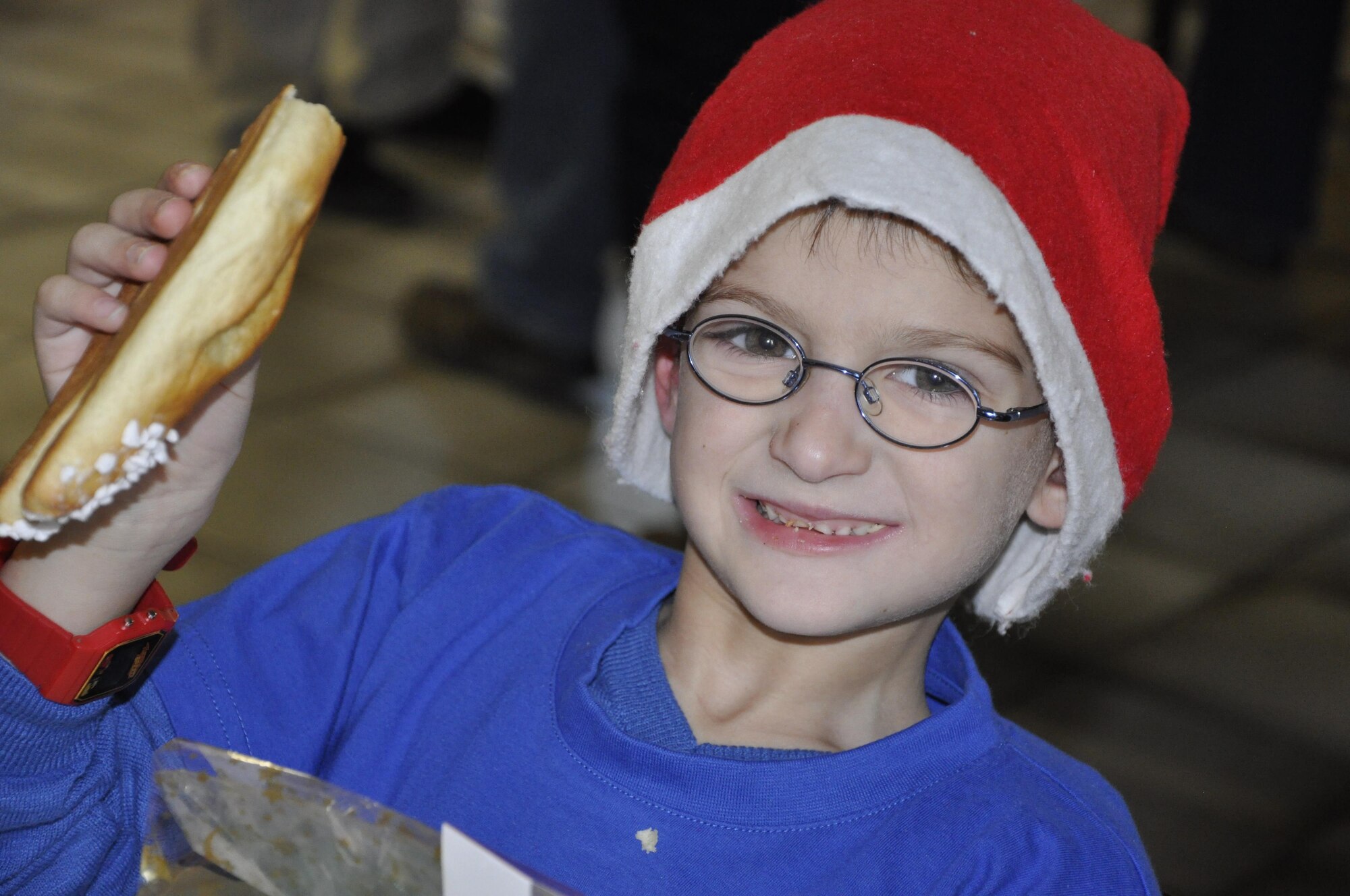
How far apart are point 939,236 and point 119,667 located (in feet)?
1.80

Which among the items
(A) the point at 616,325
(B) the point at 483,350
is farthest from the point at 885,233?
(B) the point at 483,350

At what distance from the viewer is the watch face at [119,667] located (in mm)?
852

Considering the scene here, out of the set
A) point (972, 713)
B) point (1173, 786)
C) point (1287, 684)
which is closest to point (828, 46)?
point (972, 713)

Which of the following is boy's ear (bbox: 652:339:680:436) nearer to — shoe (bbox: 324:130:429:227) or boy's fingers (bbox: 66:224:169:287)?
boy's fingers (bbox: 66:224:169:287)

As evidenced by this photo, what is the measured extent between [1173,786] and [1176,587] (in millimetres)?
551

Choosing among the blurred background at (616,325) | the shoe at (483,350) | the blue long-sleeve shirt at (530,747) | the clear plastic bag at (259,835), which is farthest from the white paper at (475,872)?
the shoe at (483,350)

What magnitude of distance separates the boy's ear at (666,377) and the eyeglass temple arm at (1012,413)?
253mm

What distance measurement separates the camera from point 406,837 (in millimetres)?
690

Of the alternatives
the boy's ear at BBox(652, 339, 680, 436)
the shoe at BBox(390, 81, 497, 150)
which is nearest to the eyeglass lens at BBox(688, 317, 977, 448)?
the boy's ear at BBox(652, 339, 680, 436)

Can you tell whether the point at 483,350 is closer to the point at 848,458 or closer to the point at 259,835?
the point at 848,458

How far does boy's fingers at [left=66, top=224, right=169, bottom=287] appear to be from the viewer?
0.84 meters

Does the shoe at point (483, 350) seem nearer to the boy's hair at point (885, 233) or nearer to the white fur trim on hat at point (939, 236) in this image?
the white fur trim on hat at point (939, 236)

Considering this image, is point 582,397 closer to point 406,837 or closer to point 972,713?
point 972,713

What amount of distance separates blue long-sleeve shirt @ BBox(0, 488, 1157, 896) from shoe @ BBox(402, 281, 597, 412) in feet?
6.13
